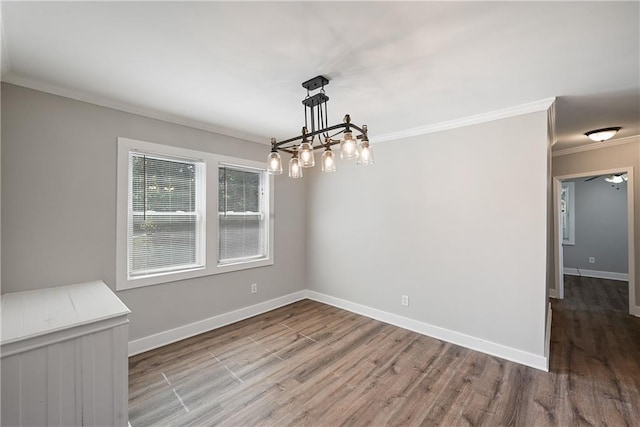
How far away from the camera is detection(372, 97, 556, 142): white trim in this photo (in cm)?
247

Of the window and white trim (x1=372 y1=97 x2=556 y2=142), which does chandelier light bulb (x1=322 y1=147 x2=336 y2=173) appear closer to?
white trim (x1=372 y1=97 x2=556 y2=142)

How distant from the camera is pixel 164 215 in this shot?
2943 mm

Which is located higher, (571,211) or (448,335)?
(571,211)

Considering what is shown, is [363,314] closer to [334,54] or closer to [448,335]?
[448,335]

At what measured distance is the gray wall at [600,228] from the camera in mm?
5871

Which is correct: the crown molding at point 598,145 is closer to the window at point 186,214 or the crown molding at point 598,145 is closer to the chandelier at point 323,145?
the chandelier at point 323,145

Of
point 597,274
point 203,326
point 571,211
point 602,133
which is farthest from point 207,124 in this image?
point 597,274

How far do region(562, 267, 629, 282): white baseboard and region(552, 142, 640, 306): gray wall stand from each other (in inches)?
95.3

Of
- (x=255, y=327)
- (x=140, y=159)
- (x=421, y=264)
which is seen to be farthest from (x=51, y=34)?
(x=421, y=264)

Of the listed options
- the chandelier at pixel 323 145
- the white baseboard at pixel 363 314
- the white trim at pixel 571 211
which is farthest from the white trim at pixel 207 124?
the white trim at pixel 571 211

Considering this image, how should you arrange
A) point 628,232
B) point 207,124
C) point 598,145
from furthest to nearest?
point 598,145 < point 628,232 < point 207,124

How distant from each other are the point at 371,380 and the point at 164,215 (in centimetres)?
267

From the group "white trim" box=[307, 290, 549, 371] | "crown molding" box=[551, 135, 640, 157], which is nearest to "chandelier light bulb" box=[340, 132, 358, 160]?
"white trim" box=[307, 290, 549, 371]

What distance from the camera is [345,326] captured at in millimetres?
3416
